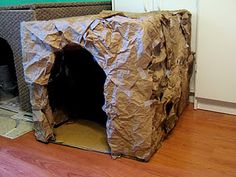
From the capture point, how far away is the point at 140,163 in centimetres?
140

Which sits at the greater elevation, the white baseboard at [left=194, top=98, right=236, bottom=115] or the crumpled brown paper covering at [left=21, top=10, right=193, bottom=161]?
the crumpled brown paper covering at [left=21, top=10, right=193, bottom=161]

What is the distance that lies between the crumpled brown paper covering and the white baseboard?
49 cm

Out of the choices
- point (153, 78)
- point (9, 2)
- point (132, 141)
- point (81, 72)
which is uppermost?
point (9, 2)

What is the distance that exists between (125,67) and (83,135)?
25.2 inches

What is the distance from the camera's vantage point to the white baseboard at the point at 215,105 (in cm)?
194

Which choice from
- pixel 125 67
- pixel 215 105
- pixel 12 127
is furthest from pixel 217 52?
pixel 12 127

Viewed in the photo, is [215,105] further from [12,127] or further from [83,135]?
[12,127]

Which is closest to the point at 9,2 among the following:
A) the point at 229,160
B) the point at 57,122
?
the point at 57,122

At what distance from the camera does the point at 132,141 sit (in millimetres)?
1384

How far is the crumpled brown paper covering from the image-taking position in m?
1.27

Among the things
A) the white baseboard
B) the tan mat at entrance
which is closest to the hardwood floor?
the tan mat at entrance

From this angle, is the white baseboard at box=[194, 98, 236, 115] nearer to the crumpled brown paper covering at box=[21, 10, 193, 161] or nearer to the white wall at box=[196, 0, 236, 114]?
the white wall at box=[196, 0, 236, 114]

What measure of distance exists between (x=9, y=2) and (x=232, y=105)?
2.32m

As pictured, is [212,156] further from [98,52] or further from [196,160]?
[98,52]
